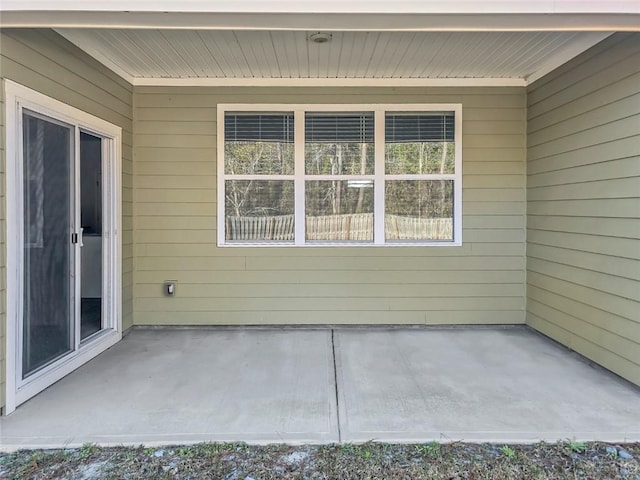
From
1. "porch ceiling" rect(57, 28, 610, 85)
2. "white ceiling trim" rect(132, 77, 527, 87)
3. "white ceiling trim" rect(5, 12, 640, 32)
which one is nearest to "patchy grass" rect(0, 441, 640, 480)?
"white ceiling trim" rect(5, 12, 640, 32)

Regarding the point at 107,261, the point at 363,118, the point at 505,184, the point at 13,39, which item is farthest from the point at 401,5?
the point at 107,261

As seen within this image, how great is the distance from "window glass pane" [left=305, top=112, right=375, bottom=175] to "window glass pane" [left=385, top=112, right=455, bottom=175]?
0.24m

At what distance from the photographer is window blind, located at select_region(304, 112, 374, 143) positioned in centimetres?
445

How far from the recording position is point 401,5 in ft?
7.32

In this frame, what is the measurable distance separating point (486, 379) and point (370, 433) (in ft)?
4.15

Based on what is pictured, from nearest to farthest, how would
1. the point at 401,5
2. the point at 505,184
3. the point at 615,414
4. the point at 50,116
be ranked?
the point at 401,5 → the point at 615,414 → the point at 50,116 → the point at 505,184

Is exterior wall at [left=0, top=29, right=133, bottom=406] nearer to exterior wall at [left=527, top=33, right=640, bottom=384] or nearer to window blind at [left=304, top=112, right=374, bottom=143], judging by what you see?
window blind at [left=304, top=112, right=374, bottom=143]

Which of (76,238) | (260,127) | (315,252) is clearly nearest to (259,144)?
(260,127)

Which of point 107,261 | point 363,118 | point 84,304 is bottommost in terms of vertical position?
point 84,304

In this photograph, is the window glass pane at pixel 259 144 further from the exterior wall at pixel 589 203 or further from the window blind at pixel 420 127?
the exterior wall at pixel 589 203

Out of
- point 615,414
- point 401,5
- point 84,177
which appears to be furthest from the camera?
point 84,177

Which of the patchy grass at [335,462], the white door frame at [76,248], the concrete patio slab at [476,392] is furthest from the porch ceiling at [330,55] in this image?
the patchy grass at [335,462]

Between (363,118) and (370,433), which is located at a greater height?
(363,118)

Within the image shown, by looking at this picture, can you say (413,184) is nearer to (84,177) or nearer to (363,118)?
(363,118)
